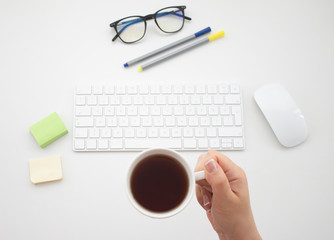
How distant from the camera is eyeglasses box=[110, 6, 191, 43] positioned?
93 cm

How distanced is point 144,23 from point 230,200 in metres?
0.62

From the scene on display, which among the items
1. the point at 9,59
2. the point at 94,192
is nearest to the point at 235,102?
the point at 94,192

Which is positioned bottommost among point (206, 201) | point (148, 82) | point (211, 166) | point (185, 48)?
point (206, 201)

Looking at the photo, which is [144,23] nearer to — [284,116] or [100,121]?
[100,121]

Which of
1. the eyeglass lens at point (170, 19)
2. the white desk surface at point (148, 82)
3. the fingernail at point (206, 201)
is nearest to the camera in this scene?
the fingernail at point (206, 201)

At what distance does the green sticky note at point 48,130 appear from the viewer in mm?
848

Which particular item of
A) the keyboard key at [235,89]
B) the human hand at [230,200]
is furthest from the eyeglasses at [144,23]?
the human hand at [230,200]

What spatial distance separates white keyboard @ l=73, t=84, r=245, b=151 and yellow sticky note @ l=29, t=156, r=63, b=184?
77 mm

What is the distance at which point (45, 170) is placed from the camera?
84 cm

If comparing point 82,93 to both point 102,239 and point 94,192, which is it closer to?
point 94,192

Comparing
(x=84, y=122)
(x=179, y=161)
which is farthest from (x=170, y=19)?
(x=179, y=161)

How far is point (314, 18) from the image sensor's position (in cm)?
96

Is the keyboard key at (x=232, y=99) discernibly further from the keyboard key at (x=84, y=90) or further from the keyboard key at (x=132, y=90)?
the keyboard key at (x=84, y=90)

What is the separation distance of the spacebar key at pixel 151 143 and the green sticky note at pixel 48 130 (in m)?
0.20
